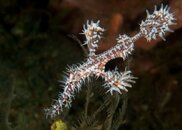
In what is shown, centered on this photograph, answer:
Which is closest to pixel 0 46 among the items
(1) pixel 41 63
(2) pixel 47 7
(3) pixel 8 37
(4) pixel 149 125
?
(3) pixel 8 37

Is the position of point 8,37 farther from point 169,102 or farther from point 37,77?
point 169,102

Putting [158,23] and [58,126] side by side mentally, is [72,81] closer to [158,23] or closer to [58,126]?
[58,126]

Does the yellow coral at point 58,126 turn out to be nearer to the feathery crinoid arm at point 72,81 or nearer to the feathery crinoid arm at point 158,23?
the feathery crinoid arm at point 72,81

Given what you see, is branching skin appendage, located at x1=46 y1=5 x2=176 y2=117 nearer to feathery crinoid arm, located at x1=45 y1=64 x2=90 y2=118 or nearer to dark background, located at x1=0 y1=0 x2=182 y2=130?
feathery crinoid arm, located at x1=45 y1=64 x2=90 y2=118

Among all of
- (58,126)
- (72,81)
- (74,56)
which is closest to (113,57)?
(72,81)

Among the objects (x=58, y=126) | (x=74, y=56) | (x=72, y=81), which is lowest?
(x=58, y=126)

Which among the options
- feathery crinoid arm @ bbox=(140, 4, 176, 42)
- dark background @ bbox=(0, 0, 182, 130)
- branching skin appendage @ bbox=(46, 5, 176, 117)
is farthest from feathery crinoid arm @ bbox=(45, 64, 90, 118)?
dark background @ bbox=(0, 0, 182, 130)

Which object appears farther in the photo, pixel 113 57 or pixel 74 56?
pixel 74 56
